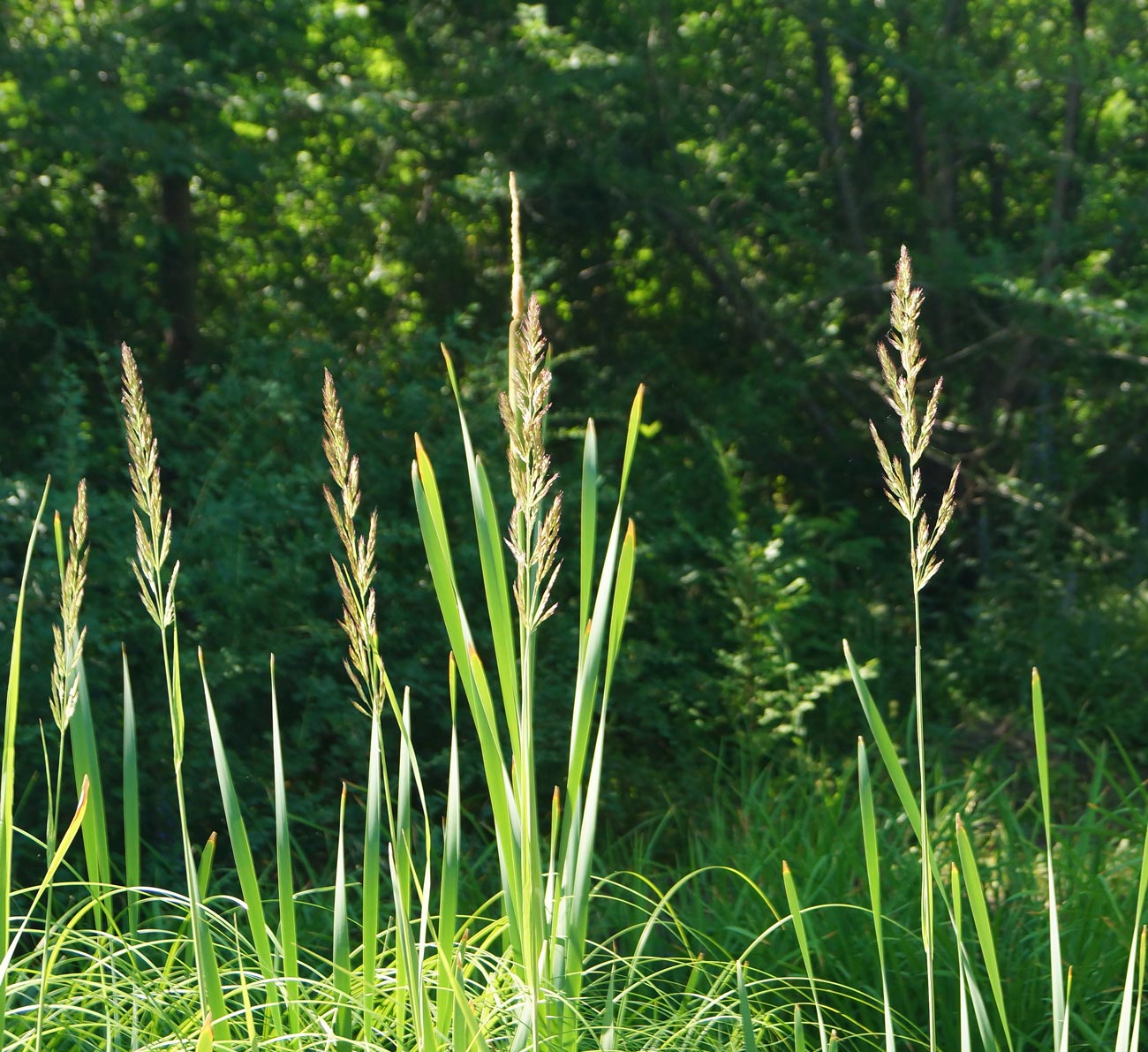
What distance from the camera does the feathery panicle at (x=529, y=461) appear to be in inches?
47.9

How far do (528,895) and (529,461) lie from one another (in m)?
0.47

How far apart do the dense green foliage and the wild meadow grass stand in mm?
1284

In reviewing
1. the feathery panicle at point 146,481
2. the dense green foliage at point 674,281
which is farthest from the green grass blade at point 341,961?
the dense green foliage at point 674,281

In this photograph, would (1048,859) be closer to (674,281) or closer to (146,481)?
(146,481)

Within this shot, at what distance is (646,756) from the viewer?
4.76 m

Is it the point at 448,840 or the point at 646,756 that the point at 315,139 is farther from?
the point at 448,840

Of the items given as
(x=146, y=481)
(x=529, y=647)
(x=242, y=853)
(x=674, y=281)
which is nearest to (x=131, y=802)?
(x=242, y=853)

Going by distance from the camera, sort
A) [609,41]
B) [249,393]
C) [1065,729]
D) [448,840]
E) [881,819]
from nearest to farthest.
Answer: [448,840]
[881,819]
[249,393]
[1065,729]
[609,41]

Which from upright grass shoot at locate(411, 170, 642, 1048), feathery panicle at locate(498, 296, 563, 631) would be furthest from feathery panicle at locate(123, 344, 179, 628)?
feathery panicle at locate(498, 296, 563, 631)

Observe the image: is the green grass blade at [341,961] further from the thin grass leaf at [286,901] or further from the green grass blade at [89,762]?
the green grass blade at [89,762]

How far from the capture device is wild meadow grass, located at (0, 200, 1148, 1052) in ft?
4.38

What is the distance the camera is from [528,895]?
1.37 m

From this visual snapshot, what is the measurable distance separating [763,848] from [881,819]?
0.71 metres

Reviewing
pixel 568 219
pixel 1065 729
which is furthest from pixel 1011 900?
pixel 568 219
